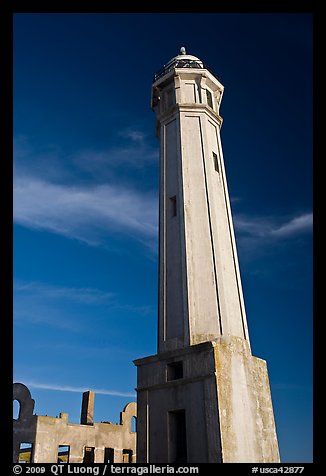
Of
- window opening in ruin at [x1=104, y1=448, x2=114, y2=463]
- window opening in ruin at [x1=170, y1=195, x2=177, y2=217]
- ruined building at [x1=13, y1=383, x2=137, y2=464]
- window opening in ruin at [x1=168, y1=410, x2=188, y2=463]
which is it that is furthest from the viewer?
window opening in ruin at [x1=104, y1=448, x2=114, y2=463]

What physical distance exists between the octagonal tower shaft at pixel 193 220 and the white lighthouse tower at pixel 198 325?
0.05 m

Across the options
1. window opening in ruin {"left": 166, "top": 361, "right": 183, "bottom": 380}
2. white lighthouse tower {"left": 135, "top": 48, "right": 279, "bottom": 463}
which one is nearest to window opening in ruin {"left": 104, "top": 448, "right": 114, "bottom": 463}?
white lighthouse tower {"left": 135, "top": 48, "right": 279, "bottom": 463}

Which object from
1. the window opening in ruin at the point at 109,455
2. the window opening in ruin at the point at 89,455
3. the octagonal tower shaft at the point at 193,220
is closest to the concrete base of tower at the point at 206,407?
the octagonal tower shaft at the point at 193,220

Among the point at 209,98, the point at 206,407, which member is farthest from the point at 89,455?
the point at 209,98

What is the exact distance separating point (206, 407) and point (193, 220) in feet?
25.9

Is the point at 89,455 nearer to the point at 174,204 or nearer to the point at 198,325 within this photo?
the point at 198,325

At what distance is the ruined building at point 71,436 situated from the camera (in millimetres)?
24562

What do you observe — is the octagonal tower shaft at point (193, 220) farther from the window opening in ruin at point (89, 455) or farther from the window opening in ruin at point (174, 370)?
the window opening in ruin at point (89, 455)

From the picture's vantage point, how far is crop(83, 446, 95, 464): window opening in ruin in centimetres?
2681

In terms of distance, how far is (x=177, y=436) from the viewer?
1515cm

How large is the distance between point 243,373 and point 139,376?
13.6ft

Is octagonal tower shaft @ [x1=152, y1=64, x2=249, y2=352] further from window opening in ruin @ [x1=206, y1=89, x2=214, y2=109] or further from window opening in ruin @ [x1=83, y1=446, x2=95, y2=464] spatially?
window opening in ruin @ [x1=83, y1=446, x2=95, y2=464]
